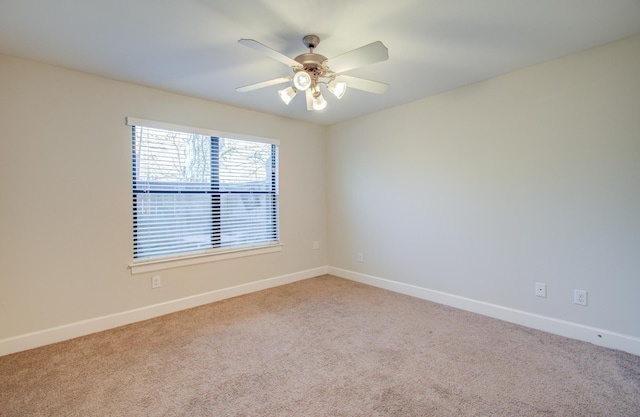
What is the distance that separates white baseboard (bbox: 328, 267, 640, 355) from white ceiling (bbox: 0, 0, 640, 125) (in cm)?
225

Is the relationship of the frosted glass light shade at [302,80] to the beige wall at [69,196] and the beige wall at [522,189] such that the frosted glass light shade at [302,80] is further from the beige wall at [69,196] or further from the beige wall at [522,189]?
the beige wall at [522,189]

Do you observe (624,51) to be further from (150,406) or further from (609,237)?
(150,406)

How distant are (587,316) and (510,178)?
129 cm

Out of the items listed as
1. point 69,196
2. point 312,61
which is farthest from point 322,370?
point 69,196

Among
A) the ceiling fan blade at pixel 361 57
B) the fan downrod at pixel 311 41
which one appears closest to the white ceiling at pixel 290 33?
the fan downrod at pixel 311 41

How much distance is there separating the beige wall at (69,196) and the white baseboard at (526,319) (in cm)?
252

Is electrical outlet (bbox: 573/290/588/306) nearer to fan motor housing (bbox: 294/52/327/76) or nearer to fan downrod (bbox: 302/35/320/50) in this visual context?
fan motor housing (bbox: 294/52/327/76)

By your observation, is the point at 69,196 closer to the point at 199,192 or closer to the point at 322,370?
the point at 199,192

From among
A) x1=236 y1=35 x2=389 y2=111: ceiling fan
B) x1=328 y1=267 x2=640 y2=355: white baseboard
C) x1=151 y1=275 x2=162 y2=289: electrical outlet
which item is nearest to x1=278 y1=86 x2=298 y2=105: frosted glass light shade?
x1=236 y1=35 x2=389 y2=111: ceiling fan

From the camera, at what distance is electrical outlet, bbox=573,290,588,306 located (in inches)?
98.0

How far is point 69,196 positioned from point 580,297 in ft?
14.6

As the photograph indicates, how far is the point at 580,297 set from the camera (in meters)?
2.51

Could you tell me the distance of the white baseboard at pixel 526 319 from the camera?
2328mm

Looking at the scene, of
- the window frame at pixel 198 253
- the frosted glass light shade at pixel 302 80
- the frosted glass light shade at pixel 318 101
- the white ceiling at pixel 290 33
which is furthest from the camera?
the window frame at pixel 198 253
